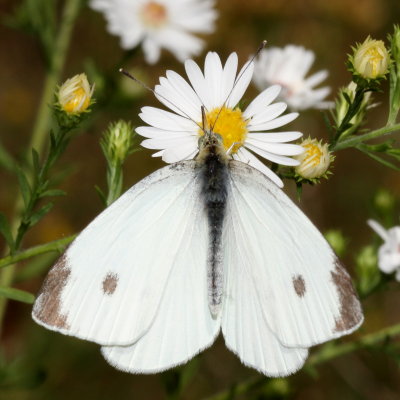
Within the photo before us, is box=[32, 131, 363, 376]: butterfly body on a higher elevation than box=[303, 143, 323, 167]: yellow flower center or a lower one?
lower

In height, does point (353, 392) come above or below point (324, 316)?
below

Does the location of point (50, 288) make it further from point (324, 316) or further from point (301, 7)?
point (301, 7)

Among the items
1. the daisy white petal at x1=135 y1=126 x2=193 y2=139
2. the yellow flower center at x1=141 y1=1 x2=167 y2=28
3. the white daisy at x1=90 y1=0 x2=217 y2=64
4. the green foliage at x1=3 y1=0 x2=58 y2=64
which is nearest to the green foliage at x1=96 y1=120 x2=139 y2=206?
the daisy white petal at x1=135 y1=126 x2=193 y2=139

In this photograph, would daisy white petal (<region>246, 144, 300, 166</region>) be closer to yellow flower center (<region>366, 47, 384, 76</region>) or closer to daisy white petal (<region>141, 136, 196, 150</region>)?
daisy white petal (<region>141, 136, 196, 150</region>)

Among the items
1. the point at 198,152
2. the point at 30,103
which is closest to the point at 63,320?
the point at 198,152

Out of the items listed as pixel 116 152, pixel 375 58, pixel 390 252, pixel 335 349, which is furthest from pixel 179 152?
pixel 335 349

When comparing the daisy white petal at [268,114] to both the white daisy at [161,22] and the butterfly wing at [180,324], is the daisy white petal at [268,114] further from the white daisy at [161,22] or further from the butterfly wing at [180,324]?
the white daisy at [161,22]
